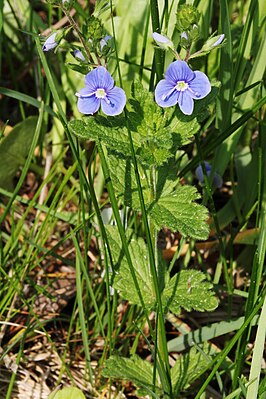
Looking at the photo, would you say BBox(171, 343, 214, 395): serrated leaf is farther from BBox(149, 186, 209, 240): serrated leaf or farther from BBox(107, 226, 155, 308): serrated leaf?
BBox(149, 186, 209, 240): serrated leaf

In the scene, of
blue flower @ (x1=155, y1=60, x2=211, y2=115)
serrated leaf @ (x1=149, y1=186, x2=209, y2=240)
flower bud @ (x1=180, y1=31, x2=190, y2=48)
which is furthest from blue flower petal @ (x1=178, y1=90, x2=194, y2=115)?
serrated leaf @ (x1=149, y1=186, x2=209, y2=240)

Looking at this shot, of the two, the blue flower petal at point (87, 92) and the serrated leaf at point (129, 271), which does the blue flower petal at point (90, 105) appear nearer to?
the blue flower petal at point (87, 92)

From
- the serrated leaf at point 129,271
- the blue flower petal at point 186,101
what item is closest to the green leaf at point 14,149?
the serrated leaf at point 129,271

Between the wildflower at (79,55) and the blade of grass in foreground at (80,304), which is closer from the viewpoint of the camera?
the wildflower at (79,55)

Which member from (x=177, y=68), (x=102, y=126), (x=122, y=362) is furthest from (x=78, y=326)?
(x=177, y=68)

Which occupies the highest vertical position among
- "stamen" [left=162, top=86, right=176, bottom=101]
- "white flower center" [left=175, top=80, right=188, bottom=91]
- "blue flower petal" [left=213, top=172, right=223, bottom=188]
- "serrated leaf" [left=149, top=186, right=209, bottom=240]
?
"blue flower petal" [left=213, top=172, right=223, bottom=188]

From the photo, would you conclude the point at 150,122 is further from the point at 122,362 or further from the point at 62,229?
the point at 62,229
